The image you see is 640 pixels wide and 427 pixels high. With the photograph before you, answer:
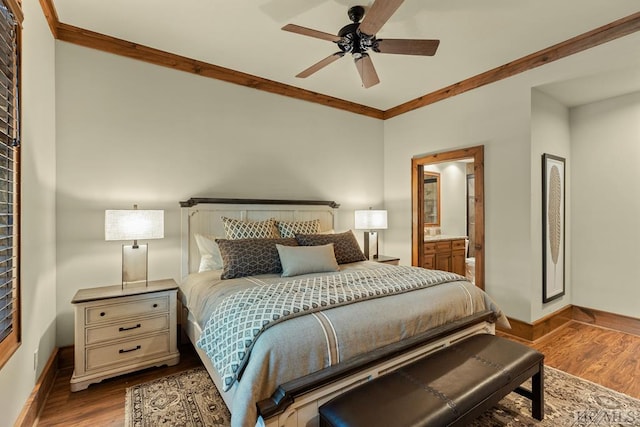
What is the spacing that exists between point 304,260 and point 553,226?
2.83 metres

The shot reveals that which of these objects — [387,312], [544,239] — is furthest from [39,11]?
[544,239]

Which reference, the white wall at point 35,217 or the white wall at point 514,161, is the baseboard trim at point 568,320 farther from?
the white wall at point 35,217

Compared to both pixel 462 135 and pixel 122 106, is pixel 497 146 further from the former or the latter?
pixel 122 106

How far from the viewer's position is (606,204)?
3510 millimetres

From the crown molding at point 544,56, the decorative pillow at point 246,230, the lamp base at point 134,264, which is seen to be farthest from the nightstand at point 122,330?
the crown molding at point 544,56

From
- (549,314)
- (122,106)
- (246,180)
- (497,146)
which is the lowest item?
(549,314)

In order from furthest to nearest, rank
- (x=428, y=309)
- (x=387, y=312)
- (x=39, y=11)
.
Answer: (x=39, y=11) < (x=428, y=309) < (x=387, y=312)

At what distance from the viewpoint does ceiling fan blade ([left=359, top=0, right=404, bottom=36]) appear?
176cm

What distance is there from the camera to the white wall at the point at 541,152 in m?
3.12

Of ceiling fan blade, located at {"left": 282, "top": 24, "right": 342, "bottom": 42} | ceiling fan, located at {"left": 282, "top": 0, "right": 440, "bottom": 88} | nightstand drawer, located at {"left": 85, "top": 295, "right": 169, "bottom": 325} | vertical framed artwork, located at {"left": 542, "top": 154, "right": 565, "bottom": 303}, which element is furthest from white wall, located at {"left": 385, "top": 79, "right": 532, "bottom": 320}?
nightstand drawer, located at {"left": 85, "top": 295, "right": 169, "bottom": 325}

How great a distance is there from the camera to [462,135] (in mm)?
3709

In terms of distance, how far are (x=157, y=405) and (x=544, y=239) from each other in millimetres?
3786

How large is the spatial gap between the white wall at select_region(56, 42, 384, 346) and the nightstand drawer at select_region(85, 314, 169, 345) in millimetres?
545

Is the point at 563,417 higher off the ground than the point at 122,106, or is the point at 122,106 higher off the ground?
the point at 122,106
